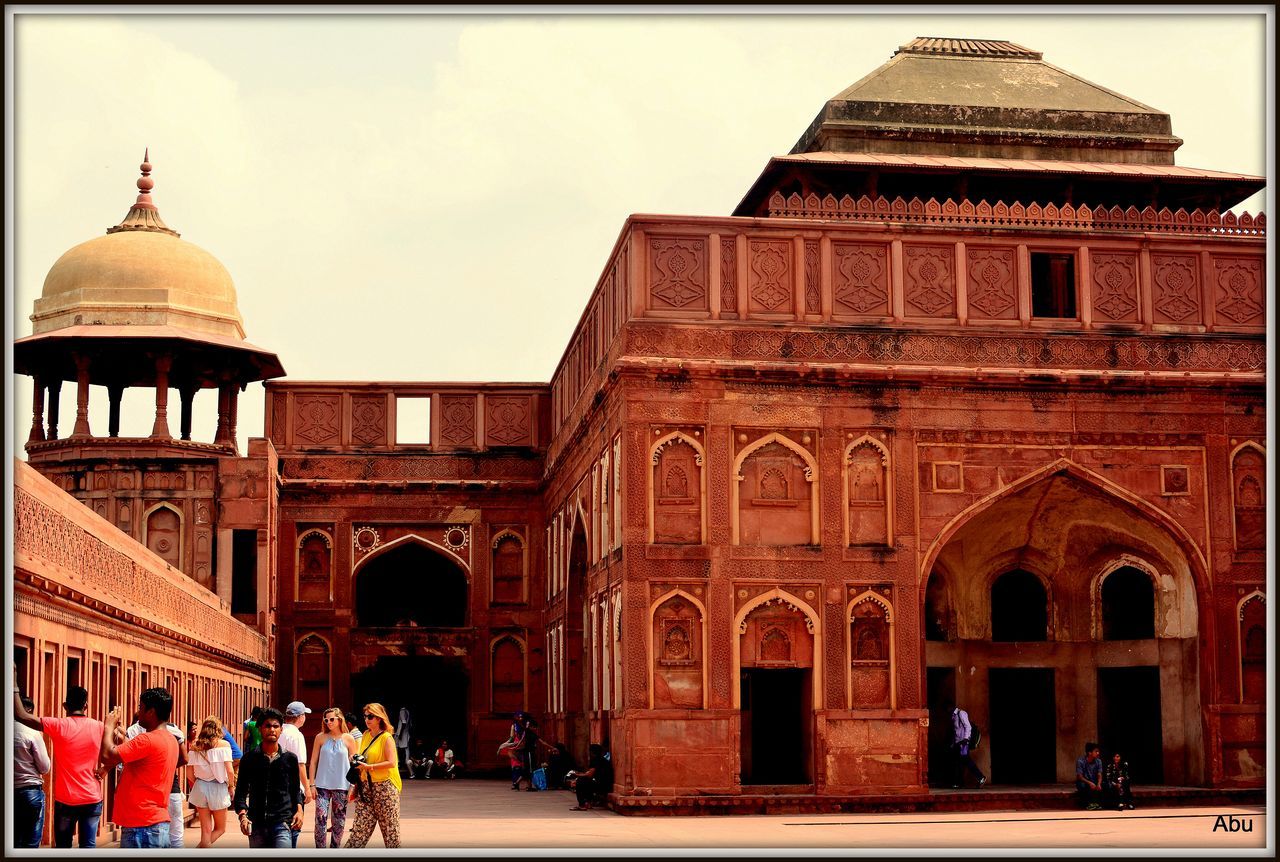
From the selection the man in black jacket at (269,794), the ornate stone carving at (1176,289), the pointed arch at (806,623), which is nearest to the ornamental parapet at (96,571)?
the man in black jacket at (269,794)

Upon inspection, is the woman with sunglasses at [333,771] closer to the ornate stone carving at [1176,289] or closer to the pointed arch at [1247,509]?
the pointed arch at [1247,509]

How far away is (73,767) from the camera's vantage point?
32.8 feet

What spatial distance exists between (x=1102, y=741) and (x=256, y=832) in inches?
534

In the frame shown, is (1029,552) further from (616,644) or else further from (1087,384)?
(616,644)

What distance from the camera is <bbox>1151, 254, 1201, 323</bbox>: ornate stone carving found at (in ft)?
65.9

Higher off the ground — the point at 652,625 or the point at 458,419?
the point at 458,419

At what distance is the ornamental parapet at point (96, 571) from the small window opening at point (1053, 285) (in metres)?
9.82

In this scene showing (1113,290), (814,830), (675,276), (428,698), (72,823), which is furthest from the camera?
(428,698)

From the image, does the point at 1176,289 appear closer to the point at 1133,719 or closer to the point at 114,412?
the point at 1133,719

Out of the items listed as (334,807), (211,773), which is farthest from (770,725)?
(211,773)

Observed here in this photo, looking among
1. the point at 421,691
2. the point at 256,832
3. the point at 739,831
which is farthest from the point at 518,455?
the point at 256,832

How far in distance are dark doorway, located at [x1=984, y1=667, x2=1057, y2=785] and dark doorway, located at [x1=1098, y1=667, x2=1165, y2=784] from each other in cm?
62

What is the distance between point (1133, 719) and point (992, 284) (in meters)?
5.60

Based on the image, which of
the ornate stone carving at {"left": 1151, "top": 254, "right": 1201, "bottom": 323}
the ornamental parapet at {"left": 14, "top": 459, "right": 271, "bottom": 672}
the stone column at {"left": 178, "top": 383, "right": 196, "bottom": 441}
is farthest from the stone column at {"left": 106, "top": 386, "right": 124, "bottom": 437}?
the ornate stone carving at {"left": 1151, "top": 254, "right": 1201, "bottom": 323}
